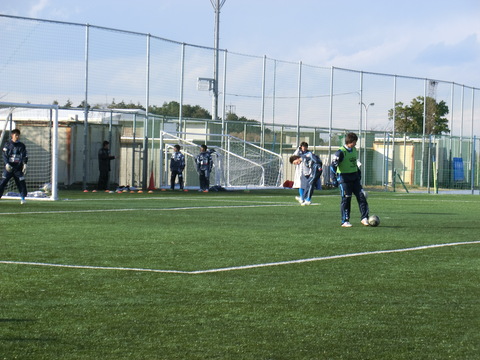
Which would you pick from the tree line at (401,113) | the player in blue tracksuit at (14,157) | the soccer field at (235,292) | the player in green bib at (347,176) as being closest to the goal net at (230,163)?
the tree line at (401,113)

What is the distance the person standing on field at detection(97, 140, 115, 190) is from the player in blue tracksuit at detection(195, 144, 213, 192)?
3814mm

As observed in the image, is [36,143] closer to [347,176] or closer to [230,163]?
[230,163]

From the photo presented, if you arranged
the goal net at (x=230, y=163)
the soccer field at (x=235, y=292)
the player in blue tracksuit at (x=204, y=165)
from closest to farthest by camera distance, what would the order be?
the soccer field at (x=235, y=292) < the player in blue tracksuit at (x=204, y=165) < the goal net at (x=230, y=163)

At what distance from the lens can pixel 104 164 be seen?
3253 cm

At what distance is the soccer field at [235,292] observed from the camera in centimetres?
612

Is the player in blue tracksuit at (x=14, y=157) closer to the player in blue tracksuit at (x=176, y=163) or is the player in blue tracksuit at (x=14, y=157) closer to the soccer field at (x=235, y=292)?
the soccer field at (x=235, y=292)

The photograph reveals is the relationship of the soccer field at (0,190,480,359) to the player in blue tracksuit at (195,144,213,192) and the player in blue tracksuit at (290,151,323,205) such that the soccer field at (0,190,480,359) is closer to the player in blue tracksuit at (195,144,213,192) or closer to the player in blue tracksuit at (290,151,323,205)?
the player in blue tracksuit at (290,151,323,205)

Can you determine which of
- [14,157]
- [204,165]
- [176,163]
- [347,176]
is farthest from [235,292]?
[204,165]

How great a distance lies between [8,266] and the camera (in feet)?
32.3

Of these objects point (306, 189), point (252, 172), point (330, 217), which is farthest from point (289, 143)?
point (330, 217)

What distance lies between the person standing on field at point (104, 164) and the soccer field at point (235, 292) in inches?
650

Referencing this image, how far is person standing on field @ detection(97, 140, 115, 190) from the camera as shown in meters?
32.3

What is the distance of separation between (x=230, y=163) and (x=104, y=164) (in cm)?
812

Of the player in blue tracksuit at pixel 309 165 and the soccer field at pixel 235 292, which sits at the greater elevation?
the player in blue tracksuit at pixel 309 165
